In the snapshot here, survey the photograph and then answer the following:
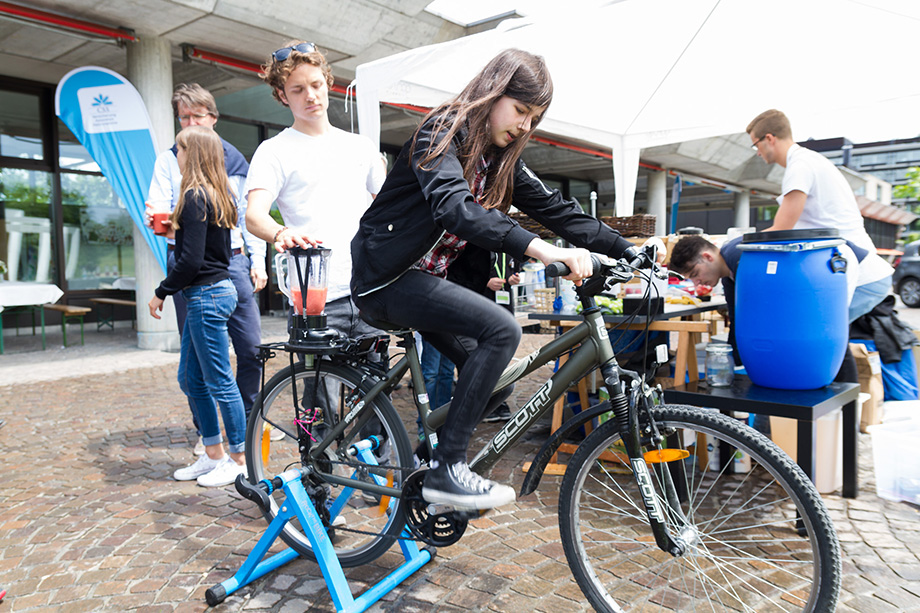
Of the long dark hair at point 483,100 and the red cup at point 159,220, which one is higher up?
the long dark hair at point 483,100

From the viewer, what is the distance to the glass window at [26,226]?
33.6 feet

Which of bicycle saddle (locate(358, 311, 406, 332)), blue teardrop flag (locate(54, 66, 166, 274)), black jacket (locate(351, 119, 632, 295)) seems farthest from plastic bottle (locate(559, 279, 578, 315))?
blue teardrop flag (locate(54, 66, 166, 274))

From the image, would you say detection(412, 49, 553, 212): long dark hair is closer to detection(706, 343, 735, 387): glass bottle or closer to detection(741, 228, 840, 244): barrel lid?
detection(741, 228, 840, 244): barrel lid

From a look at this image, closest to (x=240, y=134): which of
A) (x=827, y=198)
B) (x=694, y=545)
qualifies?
(x=827, y=198)

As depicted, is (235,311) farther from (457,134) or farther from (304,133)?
(457,134)

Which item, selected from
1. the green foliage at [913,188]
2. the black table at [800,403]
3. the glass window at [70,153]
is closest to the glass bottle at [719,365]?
the black table at [800,403]

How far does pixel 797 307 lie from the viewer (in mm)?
2930

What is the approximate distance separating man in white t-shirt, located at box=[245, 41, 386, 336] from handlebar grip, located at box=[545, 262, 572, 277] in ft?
3.91

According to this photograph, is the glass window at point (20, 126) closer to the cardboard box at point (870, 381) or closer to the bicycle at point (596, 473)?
the bicycle at point (596, 473)

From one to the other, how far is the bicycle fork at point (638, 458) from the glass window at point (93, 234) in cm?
1141

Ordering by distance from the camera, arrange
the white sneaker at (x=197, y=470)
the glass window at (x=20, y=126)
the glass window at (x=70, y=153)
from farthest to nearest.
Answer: the glass window at (x=70, y=153) < the glass window at (x=20, y=126) < the white sneaker at (x=197, y=470)

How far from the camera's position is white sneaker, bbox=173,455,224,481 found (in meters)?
3.69

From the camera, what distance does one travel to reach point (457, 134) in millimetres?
1971

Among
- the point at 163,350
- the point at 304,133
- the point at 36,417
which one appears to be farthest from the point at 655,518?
the point at 163,350
